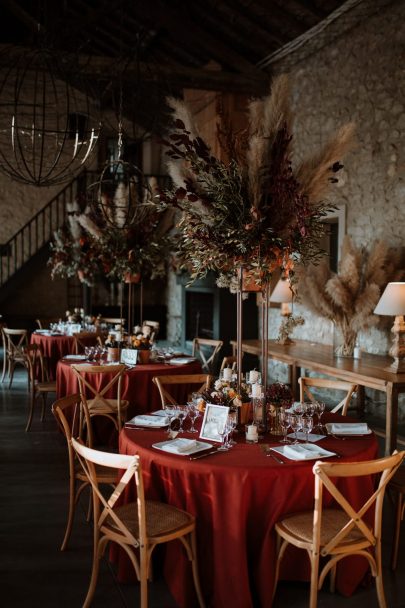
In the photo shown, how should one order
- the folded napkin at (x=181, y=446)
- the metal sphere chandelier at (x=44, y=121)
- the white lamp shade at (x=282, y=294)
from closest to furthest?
1. the folded napkin at (x=181, y=446)
2. the metal sphere chandelier at (x=44, y=121)
3. the white lamp shade at (x=282, y=294)

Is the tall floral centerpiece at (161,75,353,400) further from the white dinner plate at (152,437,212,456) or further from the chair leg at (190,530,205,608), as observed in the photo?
the chair leg at (190,530,205,608)

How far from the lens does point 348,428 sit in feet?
11.0

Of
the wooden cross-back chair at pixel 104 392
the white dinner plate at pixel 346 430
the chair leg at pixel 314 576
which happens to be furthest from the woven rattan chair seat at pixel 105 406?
the chair leg at pixel 314 576

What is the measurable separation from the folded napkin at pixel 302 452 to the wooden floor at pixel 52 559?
0.74m

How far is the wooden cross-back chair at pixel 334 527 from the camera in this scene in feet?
8.11

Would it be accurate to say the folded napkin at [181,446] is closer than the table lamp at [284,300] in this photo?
Yes

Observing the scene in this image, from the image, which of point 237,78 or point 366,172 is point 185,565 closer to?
point 366,172

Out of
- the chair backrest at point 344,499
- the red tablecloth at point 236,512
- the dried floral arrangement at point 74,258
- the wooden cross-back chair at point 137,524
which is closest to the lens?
the chair backrest at point 344,499

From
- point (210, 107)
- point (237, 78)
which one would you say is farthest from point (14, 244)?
point (237, 78)

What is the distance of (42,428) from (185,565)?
372cm

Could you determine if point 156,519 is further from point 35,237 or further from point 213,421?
point 35,237

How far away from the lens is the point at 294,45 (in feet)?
26.0

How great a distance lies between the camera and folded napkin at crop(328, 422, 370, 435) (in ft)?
10.8

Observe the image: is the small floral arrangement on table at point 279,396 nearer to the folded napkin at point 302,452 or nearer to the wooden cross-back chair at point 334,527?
the folded napkin at point 302,452
